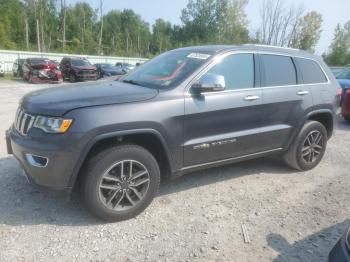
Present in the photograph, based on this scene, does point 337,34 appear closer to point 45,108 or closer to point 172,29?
point 172,29

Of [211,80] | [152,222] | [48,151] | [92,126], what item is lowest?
[152,222]

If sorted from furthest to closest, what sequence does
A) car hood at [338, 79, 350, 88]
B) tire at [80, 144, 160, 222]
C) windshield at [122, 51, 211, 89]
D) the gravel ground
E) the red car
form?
car hood at [338, 79, 350, 88], the red car, windshield at [122, 51, 211, 89], tire at [80, 144, 160, 222], the gravel ground

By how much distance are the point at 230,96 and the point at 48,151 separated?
2.10m

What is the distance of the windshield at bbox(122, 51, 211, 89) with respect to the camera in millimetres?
3793

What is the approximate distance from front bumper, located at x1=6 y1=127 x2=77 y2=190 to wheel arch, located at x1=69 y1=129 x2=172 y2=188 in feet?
0.25

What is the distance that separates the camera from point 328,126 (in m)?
5.30

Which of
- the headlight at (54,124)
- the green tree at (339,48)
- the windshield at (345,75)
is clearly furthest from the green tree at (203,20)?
the headlight at (54,124)

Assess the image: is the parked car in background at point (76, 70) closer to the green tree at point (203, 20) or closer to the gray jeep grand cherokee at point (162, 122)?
the gray jeep grand cherokee at point (162, 122)

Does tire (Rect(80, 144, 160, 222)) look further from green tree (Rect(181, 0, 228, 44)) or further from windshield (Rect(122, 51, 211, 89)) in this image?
green tree (Rect(181, 0, 228, 44))

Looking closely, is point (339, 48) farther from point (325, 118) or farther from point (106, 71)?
point (325, 118)

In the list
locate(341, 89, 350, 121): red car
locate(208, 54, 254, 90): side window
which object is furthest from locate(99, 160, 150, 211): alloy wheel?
locate(341, 89, 350, 121): red car

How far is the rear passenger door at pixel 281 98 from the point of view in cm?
437

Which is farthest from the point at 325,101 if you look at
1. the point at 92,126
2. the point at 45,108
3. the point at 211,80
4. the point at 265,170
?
the point at 45,108

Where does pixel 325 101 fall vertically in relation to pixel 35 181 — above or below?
above
